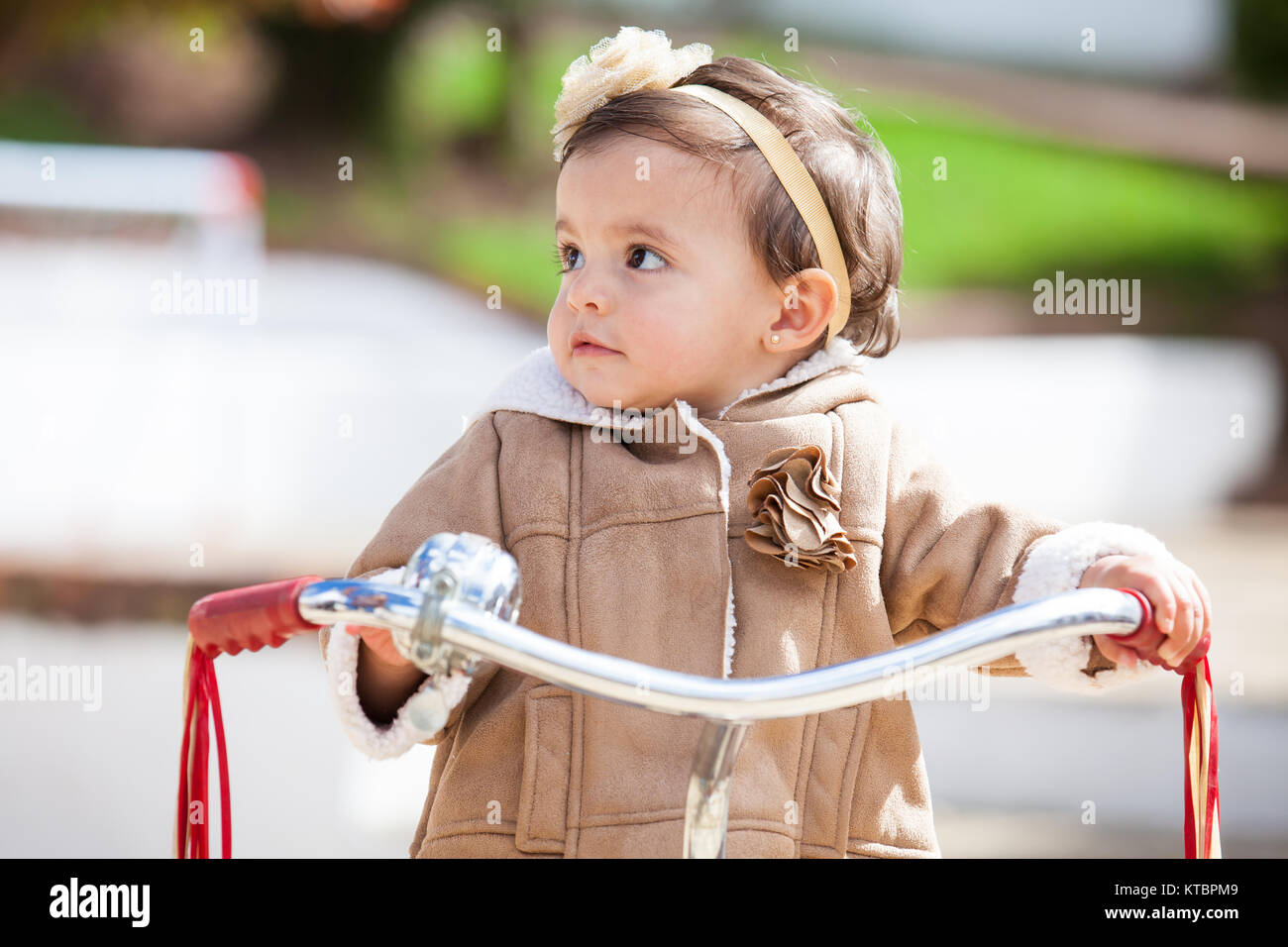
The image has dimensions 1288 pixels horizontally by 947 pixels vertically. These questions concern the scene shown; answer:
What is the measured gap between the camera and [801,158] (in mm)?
1574

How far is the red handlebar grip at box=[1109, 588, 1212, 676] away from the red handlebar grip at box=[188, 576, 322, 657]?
0.68m

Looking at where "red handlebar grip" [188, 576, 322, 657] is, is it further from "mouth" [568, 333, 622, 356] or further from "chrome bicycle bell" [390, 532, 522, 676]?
"mouth" [568, 333, 622, 356]

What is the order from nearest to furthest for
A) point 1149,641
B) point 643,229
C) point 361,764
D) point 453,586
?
1. point 453,586
2. point 1149,641
3. point 643,229
4. point 361,764

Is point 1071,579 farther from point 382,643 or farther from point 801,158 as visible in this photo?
point 382,643

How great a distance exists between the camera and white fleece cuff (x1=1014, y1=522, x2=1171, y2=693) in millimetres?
1393

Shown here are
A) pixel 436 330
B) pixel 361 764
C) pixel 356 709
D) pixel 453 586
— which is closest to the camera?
pixel 453 586

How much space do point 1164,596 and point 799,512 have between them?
34 centimetres

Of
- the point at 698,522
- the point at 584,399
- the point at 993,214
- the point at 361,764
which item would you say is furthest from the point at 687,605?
the point at 993,214

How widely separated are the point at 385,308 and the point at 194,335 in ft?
16.4

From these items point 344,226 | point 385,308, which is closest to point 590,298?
point 385,308

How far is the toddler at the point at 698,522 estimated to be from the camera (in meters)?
1.40

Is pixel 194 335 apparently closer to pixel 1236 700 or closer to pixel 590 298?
pixel 1236 700

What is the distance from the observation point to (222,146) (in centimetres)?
1975

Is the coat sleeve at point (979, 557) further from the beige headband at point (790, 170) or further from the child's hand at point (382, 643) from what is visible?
the child's hand at point (382, 643)
